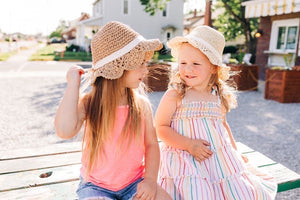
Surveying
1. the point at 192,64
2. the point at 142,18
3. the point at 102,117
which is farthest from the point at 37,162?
the point at 142,18

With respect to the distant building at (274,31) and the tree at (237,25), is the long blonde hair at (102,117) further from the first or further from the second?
the tree at (237,25)

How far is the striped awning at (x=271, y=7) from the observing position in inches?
309

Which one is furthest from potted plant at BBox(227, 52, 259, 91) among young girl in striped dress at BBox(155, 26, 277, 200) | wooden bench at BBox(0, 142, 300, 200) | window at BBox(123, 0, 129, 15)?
window at BBox(123, 0, 129, 15)

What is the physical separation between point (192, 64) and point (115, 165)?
2.61 feet

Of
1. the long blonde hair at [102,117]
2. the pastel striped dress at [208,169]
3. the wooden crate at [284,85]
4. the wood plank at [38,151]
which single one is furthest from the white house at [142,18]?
the long blonde hair at [102,117]

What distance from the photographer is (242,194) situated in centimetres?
147

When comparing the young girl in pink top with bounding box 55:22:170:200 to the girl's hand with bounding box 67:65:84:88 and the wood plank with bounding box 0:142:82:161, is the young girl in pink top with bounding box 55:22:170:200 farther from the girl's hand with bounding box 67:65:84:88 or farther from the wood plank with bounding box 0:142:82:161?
the wood plank with bounding box 0:142:82:161

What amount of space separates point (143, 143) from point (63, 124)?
493 mm

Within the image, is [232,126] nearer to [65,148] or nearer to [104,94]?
[65,148]

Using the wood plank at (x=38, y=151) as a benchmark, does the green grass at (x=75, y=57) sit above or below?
above

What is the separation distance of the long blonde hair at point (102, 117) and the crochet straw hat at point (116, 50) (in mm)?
81

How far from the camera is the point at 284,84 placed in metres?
6.33

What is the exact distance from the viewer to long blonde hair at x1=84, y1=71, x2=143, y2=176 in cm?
142

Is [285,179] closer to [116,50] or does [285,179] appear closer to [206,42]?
[206,42]
